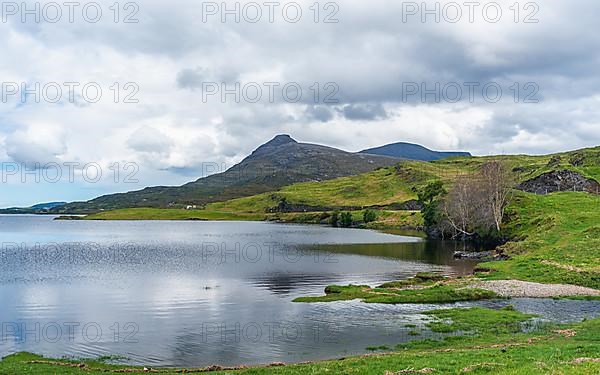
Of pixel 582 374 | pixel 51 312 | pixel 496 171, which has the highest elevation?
pixel 496 171

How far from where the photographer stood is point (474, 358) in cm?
2889

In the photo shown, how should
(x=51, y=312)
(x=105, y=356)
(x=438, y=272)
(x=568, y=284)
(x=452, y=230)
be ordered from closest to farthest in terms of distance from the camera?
(x=105, y=356) < (x=51, y=312) < (x=568, y=284) < (x=438, y=272) < (x=452, y=230)

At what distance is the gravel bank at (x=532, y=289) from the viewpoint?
57094 mm

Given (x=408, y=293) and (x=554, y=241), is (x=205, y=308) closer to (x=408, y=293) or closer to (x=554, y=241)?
(x=408, y=293)

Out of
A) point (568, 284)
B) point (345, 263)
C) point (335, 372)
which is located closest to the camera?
point (335, 372)

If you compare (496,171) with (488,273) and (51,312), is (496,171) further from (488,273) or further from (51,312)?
(51,312)

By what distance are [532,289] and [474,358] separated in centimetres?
3552

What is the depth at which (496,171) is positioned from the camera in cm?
12119

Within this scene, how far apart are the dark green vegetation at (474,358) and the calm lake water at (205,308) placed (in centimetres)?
357

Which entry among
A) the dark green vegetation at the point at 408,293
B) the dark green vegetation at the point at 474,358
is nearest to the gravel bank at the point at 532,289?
the dark green vegetation at the point at 408,293

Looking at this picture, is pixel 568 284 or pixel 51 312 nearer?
pixel 51 312

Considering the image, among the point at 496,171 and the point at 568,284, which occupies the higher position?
the point at 496,171

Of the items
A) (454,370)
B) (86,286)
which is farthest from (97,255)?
(454,370)

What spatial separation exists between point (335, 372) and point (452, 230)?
12668 centimetres
